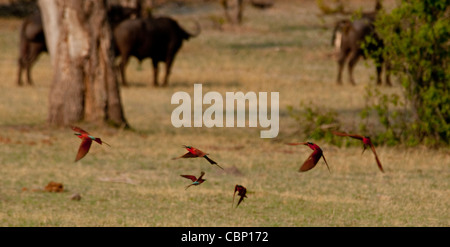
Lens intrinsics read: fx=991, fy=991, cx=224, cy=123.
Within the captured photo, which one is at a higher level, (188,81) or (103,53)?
(103,53)

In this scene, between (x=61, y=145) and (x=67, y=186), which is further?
(x=61, y=145)

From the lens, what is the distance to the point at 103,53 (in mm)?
15695

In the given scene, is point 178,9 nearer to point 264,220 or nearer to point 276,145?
point 276,145

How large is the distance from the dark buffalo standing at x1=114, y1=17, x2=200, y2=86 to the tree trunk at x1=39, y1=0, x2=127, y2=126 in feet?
29.2

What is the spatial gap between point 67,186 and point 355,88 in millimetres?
15252

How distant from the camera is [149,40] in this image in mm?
25219

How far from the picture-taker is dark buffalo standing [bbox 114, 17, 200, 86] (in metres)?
25.1

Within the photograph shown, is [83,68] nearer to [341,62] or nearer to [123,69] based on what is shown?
[123,69]

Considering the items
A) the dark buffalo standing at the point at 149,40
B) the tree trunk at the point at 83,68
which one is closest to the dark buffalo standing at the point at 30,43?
the dark buffalo standing at the point at 149,40

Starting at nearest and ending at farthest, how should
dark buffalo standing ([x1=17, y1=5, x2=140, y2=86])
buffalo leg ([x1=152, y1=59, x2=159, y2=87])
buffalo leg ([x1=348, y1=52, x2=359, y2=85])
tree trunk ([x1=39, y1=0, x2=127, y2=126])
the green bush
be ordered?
1. the green bush
2. tree trunk ([x1=39, y1=0, x2=127, y2=126])
3. dark buffalo standing ([x1=17, y1=5, x2=140, y2=86])
4. buffalo leg ([x1=152, y1=59, x2=159, y2=87])
5. buffalo leg ([x1=348, y1=52, x2=359, y2=85])

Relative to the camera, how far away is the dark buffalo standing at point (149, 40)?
25.1m

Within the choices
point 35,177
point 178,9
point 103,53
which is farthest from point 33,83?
point 178,9

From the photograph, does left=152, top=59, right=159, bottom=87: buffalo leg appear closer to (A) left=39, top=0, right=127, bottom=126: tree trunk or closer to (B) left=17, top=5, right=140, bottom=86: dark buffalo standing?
(B) left=17, top=5, right=140, bottom=86: dark buffalo standing

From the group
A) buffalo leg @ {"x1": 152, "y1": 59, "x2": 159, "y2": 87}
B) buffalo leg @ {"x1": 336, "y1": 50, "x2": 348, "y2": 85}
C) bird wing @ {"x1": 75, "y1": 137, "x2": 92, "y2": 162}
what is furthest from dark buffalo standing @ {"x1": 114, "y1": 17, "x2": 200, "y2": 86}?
bird wing @ {"x1": 75, "y1": 137, "x2": 92, "y2": 162}
